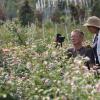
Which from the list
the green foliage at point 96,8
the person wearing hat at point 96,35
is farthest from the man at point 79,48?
the green foliage at point 96,8

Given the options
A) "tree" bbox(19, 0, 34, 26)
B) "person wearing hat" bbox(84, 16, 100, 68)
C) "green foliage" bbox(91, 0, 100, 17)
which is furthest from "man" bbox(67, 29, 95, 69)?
"green foliage" bbox(91, 0, 100, 17)

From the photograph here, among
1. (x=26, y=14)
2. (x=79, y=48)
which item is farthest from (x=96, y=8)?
(x=79, y=48)

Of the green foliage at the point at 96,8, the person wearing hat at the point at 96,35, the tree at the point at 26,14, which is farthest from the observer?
the green foliage at the point at 96,8

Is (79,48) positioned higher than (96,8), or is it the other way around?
(79,48)

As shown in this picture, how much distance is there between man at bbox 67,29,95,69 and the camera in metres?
6.33

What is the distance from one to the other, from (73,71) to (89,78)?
0.15 meters

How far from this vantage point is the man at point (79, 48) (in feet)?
20.8

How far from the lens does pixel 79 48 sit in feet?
21.1

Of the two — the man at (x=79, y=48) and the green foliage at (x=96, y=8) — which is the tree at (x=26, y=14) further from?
the man at (x=79, y=48)

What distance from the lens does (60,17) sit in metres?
27.2

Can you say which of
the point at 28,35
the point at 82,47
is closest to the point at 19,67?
the point at 82,47

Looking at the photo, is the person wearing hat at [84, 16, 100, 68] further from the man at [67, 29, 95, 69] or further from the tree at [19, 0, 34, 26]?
the tree at [19, 0, 34, 26]

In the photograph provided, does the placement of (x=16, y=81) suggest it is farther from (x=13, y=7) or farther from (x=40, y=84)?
(x=13, y=7)

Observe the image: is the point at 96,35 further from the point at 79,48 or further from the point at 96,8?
the point at 96,8
